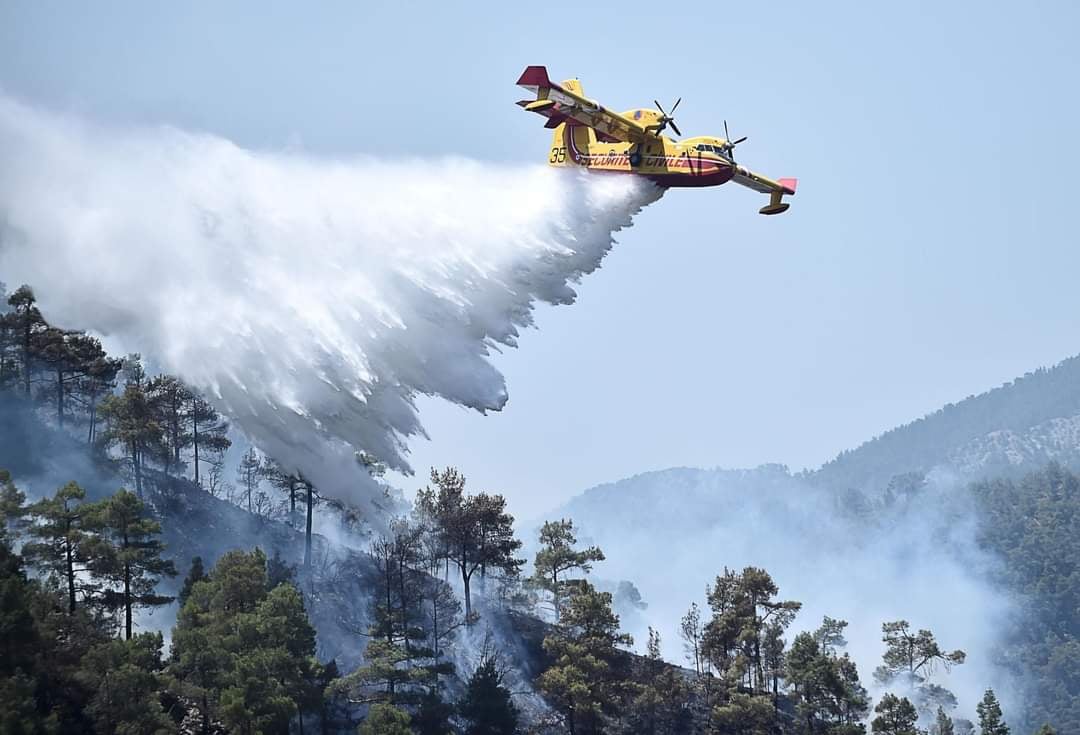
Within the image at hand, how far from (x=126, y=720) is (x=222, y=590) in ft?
24.9

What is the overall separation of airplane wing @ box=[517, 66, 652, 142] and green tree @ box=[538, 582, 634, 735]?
21.6 metres

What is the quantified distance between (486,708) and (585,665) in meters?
4.54

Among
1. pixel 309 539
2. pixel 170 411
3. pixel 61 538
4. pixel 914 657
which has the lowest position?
pixel 914 657

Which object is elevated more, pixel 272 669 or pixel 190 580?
pixel 190 580

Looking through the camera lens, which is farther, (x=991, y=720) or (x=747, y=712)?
(x=991, y=720)

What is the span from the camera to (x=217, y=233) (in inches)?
1948

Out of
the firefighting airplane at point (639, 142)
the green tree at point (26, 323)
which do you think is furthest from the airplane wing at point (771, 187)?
the green tree at point (26, 323)

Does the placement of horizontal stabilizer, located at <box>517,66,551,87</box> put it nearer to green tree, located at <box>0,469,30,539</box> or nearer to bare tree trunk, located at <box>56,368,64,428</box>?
green tree, located at <box>0,469,30,539</box>

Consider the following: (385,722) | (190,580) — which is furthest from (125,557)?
(385,722)

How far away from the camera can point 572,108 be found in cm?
4753

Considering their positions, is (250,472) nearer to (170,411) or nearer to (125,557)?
(170,411)

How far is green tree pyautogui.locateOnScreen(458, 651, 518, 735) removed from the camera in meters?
54.6

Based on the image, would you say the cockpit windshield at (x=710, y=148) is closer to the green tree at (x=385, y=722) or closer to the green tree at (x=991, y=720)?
the green tree at (x=385, y=722)

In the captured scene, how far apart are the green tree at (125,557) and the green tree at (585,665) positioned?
16.2m
